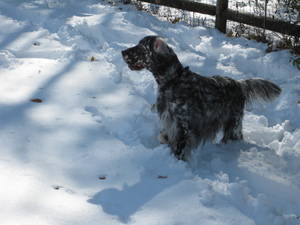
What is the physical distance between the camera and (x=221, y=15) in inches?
356

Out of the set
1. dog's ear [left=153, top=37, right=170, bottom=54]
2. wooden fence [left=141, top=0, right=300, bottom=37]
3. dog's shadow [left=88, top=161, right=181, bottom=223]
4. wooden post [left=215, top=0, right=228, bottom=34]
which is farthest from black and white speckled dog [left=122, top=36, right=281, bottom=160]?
wooden post [left=215, top=0, right=228, bottom=34]

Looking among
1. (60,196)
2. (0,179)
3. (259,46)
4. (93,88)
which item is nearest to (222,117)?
(93,88)

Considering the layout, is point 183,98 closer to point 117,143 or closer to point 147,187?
point 117,143

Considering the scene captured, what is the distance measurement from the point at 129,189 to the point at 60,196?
0.62 m

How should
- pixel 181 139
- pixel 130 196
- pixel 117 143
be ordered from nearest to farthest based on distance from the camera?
1. pixel 130 196
2. pixel 117 143
3. pixel 181 139

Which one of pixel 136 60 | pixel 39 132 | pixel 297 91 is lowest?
pixel 297 91

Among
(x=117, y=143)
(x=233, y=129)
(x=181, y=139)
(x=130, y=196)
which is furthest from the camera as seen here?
(x=233, y=129)

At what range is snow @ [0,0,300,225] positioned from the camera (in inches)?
126

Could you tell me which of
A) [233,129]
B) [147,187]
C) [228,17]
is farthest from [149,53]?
[228,17]

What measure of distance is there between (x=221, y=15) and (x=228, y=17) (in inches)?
6.8

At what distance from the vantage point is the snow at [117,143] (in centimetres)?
319

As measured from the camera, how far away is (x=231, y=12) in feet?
29.1

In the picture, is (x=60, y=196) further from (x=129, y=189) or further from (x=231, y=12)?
(x=231, y=12)

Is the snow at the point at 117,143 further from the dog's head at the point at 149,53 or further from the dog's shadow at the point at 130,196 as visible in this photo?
the dog's head at the point at 149,53
